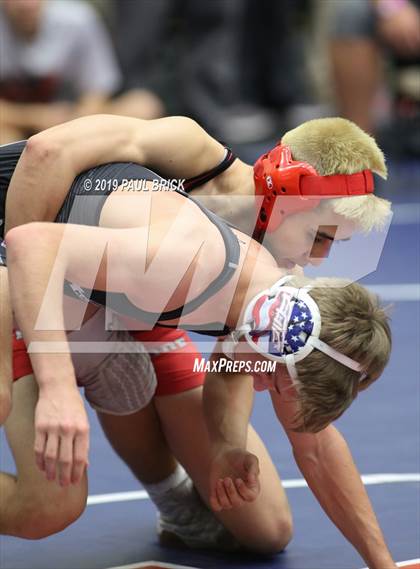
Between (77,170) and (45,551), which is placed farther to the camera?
(45,551)

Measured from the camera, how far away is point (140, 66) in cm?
1061

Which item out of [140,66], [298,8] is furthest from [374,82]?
[298,8]

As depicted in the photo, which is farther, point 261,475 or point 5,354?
point 261,475

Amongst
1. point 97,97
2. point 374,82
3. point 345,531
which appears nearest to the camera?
point 345,531

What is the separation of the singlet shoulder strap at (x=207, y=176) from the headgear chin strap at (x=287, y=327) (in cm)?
86

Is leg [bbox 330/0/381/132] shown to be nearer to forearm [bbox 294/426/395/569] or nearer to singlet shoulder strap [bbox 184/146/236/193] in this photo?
singlet shoulder strap [bbox 184/146/236/193]

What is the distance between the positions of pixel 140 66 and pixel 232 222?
20.5 feet

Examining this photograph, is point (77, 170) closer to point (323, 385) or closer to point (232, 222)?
point (232, 222)

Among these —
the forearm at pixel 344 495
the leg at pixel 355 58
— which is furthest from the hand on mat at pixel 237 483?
the leg at pixel 355 58

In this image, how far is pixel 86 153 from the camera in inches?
163

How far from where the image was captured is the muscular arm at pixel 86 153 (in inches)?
161

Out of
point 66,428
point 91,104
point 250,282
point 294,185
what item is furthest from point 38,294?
point 91,104

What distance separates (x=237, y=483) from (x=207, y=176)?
Answer: 105cm

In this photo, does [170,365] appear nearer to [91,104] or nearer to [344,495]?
[344,495]
